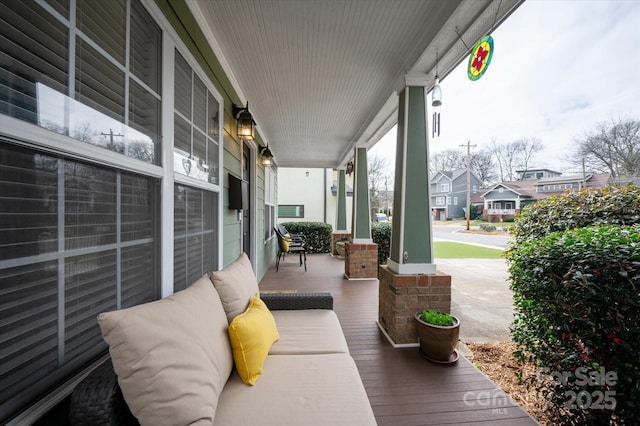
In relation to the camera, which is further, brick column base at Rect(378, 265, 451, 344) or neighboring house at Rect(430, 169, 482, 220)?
neighboring house at Rect(430, 169, 482, 220)

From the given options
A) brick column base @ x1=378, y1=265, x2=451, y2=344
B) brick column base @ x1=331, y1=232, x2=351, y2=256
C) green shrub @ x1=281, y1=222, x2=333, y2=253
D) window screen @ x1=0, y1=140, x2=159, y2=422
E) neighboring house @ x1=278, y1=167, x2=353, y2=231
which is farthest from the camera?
neighboring house @ x1=278, y1=167, x2=353, y2=231

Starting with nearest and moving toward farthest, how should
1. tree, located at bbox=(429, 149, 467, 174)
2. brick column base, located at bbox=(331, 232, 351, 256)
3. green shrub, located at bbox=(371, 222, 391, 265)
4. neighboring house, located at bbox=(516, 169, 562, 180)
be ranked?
1. green shrub, located at bbox=(371, 222, 391, 265)
2. brick column base, located at bbox=(331, 232, 351, 256)
3. neighboring house, located at bbox=(516, 169, 562, 180)
4. tree, located at bbox=(429, 149, 467, 174)

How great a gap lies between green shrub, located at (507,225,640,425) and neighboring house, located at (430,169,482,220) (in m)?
24.0

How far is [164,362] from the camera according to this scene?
0.80 m

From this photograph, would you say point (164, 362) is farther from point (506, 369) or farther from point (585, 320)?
point (506, 369)

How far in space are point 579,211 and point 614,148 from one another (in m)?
1.30

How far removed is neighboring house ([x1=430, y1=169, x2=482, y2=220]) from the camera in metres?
23.4

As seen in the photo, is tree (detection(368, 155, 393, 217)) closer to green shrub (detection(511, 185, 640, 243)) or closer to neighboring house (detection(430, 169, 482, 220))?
neighboring house (detection(430, 169, 482, 220))

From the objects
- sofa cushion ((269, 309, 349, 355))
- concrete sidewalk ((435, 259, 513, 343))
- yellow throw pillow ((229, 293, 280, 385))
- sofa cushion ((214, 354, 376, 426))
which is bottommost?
concrete sidewalk ((435, 259, 513, 343))

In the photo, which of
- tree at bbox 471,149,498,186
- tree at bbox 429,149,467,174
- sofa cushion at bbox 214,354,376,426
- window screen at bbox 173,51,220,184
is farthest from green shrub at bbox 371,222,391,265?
tree at bbox 429,149,467,174

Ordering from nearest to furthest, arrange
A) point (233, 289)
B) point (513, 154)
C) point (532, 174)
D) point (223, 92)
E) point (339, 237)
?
point (233, 289) → point (223, 92) → point (339, 237) → point (532, 174) → point (513, 154)

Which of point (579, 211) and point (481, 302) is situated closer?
point (579, 211)

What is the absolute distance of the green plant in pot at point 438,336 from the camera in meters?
1.99

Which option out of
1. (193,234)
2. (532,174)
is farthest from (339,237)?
(532,174)
